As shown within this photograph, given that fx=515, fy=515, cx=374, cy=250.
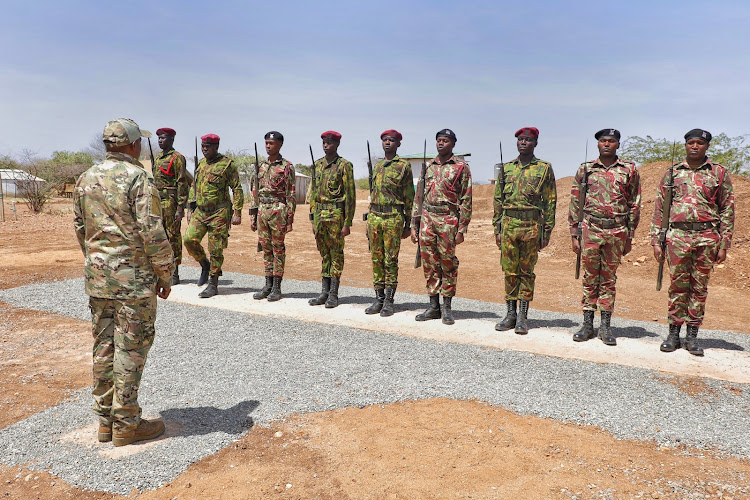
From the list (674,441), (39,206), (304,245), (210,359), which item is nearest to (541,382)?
(674,441)

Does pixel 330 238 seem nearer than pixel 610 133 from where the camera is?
No

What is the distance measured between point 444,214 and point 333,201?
1.68m

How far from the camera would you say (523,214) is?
19.7 ft

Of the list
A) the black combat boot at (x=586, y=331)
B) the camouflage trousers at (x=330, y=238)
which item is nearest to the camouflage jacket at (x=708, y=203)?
the black combat boot at (x=586, y=331)

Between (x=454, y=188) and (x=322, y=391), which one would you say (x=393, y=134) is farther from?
(x=322, y=391)

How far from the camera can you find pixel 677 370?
4.97m

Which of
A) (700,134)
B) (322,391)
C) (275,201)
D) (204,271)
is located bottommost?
(322,391)

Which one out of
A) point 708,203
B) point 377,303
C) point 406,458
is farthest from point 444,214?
point 406,458

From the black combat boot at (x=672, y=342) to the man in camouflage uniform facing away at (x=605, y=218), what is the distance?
476 mm

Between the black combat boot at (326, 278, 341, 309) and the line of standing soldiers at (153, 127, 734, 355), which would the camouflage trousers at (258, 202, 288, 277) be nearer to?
the line of standing soldiers at (153, 127, 734, 355)

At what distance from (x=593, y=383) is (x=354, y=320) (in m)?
3.04

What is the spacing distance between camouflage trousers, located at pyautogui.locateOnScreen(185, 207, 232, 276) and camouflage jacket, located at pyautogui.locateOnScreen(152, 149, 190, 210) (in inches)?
26.6

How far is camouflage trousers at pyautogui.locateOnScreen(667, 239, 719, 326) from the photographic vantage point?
17.6 feet

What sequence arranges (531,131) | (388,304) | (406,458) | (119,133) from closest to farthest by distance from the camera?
(406,458) < (119,133) < (531,131) < (388,304)
